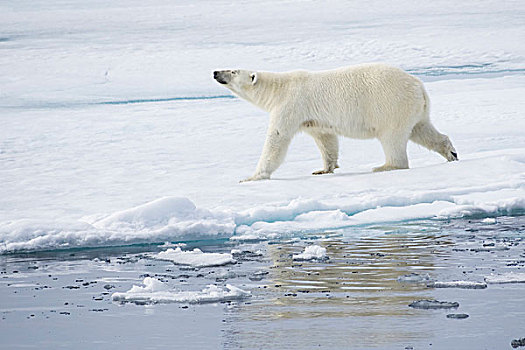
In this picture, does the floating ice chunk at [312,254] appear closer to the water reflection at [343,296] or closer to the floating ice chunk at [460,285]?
the water reflection at [343,296]

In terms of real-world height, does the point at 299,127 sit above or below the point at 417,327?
above

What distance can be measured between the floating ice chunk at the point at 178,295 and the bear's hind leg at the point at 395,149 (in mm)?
3417

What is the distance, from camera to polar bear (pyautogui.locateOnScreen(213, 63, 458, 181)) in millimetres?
6895

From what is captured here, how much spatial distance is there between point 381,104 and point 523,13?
44.2 feet

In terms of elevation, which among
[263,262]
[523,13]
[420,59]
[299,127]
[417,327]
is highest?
[523,13]

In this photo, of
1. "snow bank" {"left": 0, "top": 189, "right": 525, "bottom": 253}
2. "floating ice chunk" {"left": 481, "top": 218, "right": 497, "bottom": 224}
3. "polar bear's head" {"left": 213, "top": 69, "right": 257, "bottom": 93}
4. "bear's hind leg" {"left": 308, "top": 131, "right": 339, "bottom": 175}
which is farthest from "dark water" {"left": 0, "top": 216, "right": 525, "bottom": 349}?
"polar bear's head" {"left": 213, "top": 69, "right": 257, "bottom": 93}

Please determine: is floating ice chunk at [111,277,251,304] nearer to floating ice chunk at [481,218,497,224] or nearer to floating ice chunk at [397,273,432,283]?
floating ice chunk at [397,273,432,283]

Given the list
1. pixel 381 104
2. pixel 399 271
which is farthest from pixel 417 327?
pixel 381 104

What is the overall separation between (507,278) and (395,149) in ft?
10.4

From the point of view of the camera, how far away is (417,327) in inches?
123

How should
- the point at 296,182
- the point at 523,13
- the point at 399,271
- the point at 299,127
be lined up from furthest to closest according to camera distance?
the point at 523,13 < the point at 299,127 < the point at 296,182 < the point at 399,271

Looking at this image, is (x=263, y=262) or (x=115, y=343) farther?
(x=263, y=262)

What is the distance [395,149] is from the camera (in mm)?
6969

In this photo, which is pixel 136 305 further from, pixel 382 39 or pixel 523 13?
pixel 523 13
